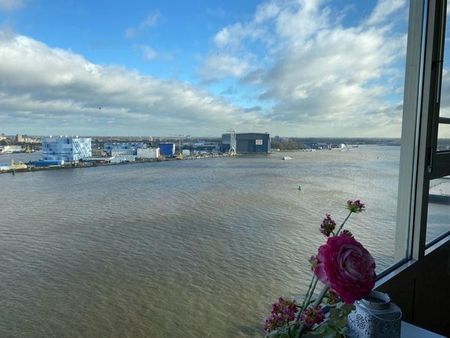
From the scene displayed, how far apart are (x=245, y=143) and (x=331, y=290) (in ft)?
55.8

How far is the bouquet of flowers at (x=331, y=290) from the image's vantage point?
1.24ft

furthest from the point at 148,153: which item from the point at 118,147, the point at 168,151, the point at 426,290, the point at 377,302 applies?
the point at 377,302

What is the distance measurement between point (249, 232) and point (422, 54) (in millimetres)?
6276

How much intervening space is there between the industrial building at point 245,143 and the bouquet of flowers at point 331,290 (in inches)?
568

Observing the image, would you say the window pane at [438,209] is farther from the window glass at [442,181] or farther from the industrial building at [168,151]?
Answer: the industrial building at [168,151]

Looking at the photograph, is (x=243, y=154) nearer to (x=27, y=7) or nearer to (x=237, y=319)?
(x=237, y=319)

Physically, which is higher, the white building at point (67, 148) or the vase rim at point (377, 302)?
the white building at point (67, 148)

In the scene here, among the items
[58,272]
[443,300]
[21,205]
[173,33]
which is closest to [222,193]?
[21,205]

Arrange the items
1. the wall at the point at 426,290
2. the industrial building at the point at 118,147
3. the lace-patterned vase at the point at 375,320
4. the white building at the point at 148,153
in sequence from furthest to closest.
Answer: the white building at the point at 148,153 < the industrial building at the point at 118,147 < the wall at the point at 426,290 < the lace-patterned vase at the point at 375,320

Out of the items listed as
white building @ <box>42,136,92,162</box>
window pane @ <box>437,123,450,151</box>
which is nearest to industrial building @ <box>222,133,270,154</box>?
white building @ <box>42,136,92,162</box>

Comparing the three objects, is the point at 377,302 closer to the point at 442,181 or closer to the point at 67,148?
the point at 442,181

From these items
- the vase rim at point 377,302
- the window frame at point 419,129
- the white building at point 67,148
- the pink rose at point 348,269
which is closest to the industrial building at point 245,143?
the white building at point 67,148

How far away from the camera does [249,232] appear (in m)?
7.18

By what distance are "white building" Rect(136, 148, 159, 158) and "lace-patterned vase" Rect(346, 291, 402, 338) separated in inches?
600
